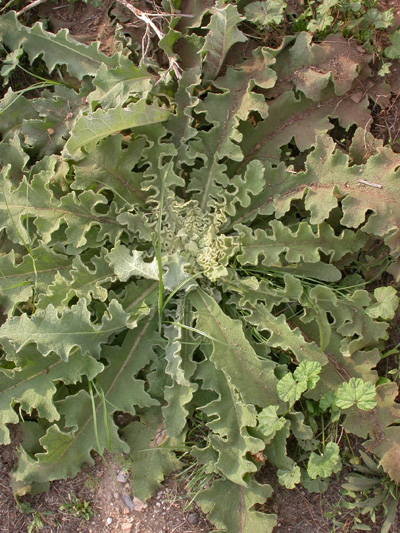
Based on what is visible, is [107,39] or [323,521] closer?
[323,521]

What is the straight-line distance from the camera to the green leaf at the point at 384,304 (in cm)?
292

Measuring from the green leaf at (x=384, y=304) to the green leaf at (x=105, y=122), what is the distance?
1655 mm

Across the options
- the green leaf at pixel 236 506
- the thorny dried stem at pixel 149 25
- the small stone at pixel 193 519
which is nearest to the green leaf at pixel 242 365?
the green leaf at pixel 236 506

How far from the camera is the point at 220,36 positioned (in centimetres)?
307

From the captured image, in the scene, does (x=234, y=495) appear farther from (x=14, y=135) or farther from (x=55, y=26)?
(x=55, y=26)

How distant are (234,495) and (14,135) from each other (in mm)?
2621

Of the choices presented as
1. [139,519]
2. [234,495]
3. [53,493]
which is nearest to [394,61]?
[234,495]

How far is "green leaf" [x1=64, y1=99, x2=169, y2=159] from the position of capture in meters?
2.78

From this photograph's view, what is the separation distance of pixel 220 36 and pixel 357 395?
2.22m

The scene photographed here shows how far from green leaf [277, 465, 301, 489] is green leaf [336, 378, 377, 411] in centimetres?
46

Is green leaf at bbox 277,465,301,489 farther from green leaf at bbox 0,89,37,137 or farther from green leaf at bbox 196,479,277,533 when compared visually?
green leaf at bbox 0,89,37,137

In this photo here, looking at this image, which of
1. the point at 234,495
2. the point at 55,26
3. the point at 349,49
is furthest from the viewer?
the point at 55,26

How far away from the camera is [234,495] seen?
2945 mm

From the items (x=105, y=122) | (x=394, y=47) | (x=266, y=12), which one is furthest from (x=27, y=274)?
(x=394, y=47)
